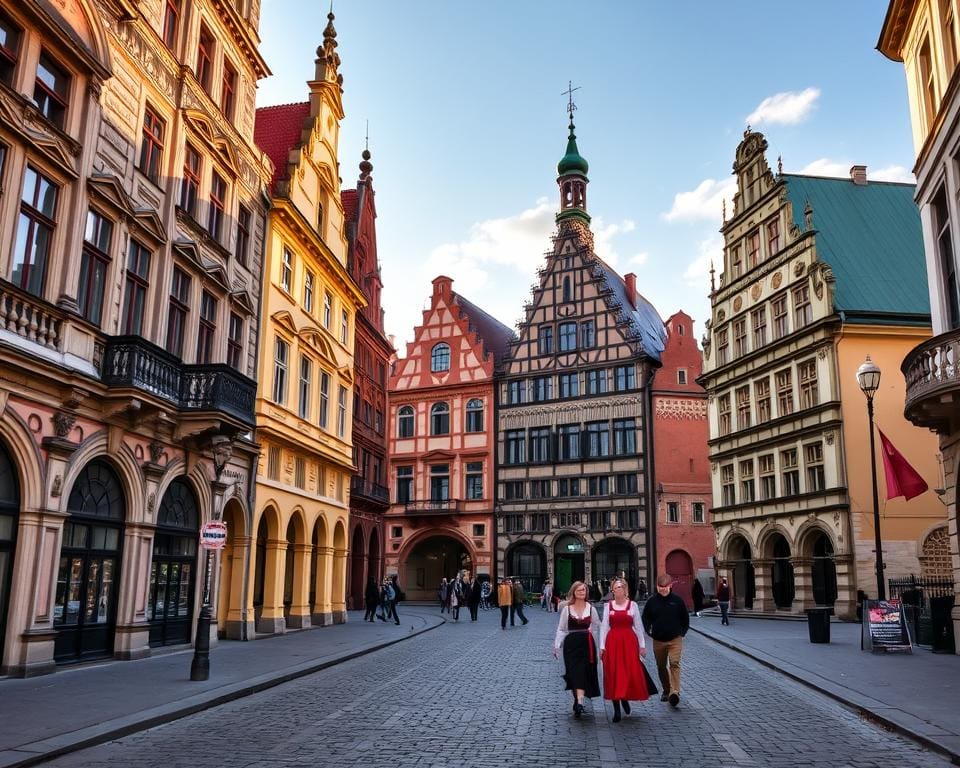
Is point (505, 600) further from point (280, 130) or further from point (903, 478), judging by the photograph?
point (280, 130)

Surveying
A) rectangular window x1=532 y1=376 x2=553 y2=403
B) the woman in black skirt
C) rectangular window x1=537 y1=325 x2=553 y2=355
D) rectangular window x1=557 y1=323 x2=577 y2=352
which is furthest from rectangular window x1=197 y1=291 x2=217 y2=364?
rectangular window x1=537 y1=325 x2=553 y2=355

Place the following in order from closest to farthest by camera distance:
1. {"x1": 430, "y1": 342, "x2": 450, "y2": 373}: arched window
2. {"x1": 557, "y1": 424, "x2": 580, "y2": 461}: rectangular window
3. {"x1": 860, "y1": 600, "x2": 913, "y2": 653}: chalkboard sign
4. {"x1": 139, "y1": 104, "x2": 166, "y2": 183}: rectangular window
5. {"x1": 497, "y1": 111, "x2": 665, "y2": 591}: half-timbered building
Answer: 1. {"x1": 139, "y1": 104, "x2": 166, "y2": 183}: rectangular window
2. {"x1": 860, "y1": 600, "x2": 913, "y2": 653}: chalkboard sign
3. {"x1": 497, "y1": 111, "x2": 665, "y2": 591}: half-timbered building
4. {"x1": 557, "y1": 424, "x2": 580, "y2": 461}: rectangular window
5. {"x1": 430, "y1": 342, "x2": 450, "y2": 373}: arched window

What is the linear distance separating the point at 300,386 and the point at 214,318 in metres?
6.69

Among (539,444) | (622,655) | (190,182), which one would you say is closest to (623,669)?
(622,655)

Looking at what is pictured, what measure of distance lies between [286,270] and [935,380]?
18563 mm

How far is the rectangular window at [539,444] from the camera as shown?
57.6 meters

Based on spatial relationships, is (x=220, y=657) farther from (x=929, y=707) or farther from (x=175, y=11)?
(x=175, y=11)

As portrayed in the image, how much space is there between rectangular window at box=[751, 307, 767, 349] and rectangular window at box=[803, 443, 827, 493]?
234 inches

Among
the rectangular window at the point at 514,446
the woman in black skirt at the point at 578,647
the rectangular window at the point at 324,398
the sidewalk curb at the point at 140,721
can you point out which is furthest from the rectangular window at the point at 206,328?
the rectangular window at the point at 514,446

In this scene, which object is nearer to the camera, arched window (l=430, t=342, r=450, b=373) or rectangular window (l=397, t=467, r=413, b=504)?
rectangular window (l=397, t=467, r=413, b=504)

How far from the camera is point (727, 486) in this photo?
143 feet

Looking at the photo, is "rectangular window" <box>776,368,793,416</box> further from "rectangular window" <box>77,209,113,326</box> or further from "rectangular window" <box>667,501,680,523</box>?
"rectangular window" <box>77,209,113,326</box>

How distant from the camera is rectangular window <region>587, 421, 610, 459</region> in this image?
55.6 metres

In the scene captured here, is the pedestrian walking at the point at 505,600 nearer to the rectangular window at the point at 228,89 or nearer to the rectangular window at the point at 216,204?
the rectangular window at the point at 216,204
